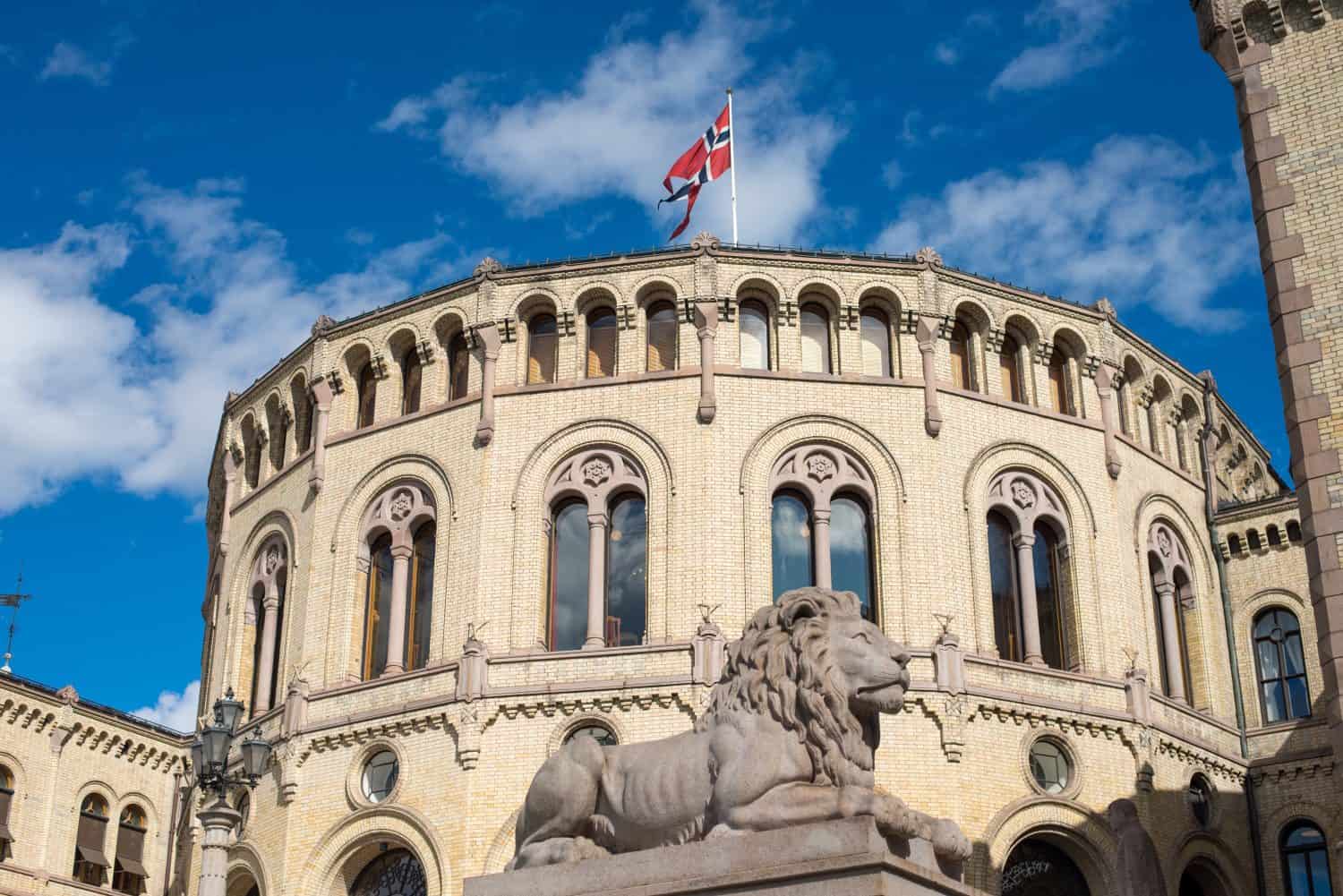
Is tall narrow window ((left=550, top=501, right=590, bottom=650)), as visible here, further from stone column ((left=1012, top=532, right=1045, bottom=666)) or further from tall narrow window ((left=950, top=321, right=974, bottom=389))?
stone column ((left=1012, top=532, right=1045, bottom=666))

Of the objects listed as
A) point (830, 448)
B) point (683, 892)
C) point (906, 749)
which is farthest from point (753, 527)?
point (683, 892)

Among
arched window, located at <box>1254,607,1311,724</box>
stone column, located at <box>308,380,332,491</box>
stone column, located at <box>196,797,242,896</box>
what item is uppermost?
stone column, located at <box>308,380,332,491</box>

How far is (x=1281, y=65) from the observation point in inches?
976

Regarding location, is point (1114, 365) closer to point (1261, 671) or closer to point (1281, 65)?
point (1261, 671)

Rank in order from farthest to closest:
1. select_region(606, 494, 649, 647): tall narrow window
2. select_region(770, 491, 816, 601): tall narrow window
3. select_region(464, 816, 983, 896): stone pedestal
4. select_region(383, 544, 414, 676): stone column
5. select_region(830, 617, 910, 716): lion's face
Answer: select_region(383, 544, 414, 676): stone column < select_region(770, 491, 816, 601): tall narrow window < select_region(606, 494, 649, 647): tall narrow window < select_region(830, 617, 910, 716): lion's face < select_region(464, 816, 983, 896): stone pedestal

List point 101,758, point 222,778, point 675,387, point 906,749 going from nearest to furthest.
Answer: point 222,778 < point 906,749 < point 675,387 < point 101,758

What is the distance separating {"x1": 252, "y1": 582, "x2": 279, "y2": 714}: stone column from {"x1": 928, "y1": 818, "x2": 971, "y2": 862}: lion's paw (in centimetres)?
2819

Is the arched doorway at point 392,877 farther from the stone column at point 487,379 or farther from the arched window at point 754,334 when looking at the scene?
the arched window at point 754,334

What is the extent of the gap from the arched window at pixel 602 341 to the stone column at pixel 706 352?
182 centimetres

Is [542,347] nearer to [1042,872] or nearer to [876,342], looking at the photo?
[876,342]

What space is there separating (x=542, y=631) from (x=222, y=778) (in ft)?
45.9

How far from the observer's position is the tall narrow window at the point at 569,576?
3472 cm

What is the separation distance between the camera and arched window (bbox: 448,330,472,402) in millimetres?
37438

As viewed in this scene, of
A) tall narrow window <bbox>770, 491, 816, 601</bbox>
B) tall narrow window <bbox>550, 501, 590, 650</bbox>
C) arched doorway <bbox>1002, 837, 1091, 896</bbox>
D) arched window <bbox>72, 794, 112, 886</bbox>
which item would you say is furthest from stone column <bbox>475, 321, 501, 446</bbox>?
arched window <bbox>72, 794, 112, 886</bbox>
